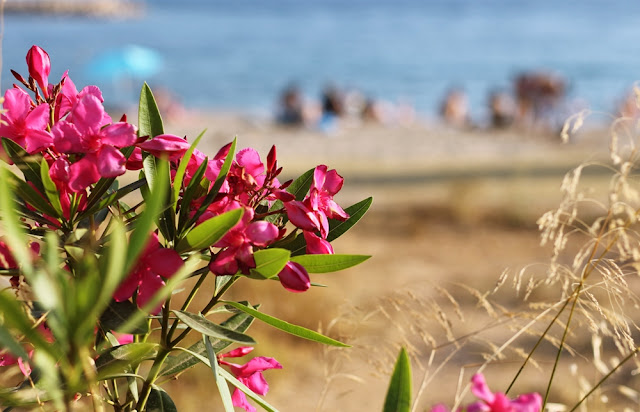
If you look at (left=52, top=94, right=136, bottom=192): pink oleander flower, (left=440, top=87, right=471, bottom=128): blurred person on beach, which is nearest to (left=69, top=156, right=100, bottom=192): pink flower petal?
(left=52, top=94, right=136, bottom=192): pink oleander flower

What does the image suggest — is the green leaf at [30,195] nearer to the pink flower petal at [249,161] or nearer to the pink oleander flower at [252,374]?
the pink flower petal at [249,161]

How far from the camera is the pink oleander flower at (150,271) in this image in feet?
2.86

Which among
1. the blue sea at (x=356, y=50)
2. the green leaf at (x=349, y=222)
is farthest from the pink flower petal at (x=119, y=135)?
the blue sea at (x=356, y=50)

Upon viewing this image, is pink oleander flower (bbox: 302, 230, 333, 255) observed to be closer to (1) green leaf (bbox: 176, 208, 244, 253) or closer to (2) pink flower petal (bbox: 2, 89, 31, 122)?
(1) green leaf (bbox: 176, 208, 244, 253)

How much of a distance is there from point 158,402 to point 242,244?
0.34 metres

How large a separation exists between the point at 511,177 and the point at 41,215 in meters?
9.27

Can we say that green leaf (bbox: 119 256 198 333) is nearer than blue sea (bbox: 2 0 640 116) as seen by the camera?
Yes

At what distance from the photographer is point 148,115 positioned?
3.42ft

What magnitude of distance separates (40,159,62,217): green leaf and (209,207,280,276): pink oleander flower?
0.21m

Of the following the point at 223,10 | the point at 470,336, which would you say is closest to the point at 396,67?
the point at 470,336

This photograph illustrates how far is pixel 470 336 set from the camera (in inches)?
56.4

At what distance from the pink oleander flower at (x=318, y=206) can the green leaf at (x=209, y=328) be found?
154 millimetres

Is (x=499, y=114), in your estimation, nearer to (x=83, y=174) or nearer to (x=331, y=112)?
(x=331, y=112)

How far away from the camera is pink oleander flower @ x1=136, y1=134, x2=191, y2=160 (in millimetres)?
911
